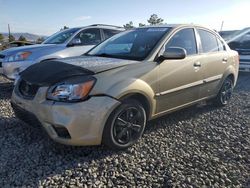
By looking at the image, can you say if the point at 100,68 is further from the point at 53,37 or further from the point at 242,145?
the point at 53,37

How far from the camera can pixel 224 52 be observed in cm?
511

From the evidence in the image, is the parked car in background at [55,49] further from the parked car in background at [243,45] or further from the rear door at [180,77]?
the parked car in background at [243,45]

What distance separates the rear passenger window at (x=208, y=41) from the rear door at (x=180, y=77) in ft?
0.87

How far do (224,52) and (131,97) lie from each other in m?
2.74

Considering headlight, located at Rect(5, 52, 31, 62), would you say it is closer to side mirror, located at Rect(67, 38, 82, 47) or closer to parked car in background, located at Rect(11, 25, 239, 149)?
side mirror, located at Rect(67, 38, 82, 47)

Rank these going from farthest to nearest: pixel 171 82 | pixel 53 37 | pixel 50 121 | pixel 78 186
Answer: pixel 53 37 → pixel 171 82 → pixel 50 121 → pixel 78 186

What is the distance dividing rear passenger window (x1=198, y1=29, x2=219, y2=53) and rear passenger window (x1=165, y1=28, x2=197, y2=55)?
272 millimetres

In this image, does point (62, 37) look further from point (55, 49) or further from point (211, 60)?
point (211, 60)

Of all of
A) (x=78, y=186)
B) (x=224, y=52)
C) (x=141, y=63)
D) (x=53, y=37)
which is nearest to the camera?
(x=78, y=186)

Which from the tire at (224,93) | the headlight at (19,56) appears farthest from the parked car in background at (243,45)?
the headlight at (19,56)

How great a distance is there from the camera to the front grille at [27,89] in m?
3.18

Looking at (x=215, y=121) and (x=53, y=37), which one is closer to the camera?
(x=215, y=121)

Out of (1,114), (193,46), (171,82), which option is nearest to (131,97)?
(171,82)

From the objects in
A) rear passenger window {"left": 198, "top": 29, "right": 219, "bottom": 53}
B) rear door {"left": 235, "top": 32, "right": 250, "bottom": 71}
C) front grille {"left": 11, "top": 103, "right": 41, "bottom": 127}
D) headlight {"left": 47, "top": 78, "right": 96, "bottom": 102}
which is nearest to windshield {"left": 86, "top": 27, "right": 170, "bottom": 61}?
rear passenger window {"left": 198, "top": 29, "right": 219, "bottom": 53}
